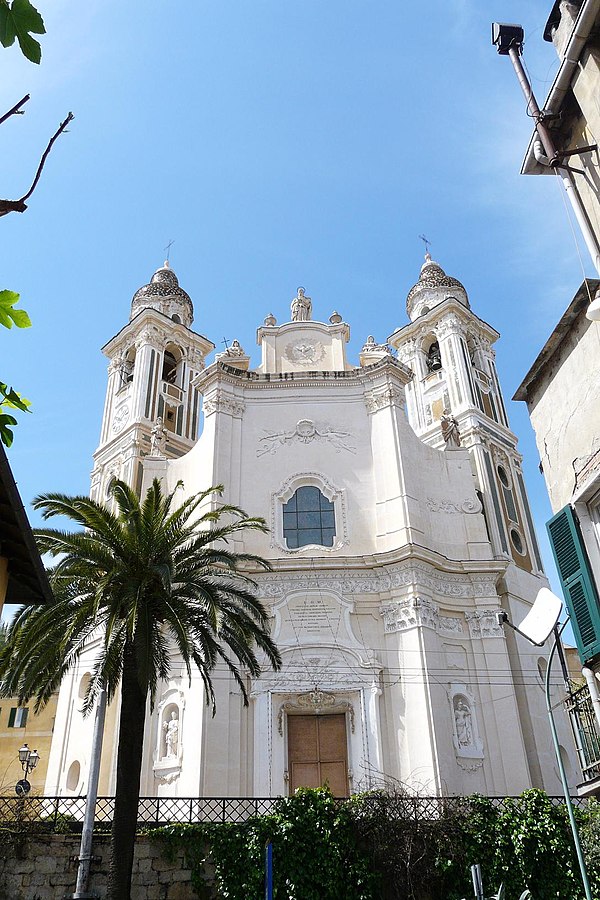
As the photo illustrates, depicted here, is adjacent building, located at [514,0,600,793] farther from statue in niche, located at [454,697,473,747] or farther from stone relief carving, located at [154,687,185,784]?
stone relief carving, located at [154,687,185,784]

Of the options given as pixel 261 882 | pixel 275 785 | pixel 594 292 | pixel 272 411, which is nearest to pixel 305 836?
pixel 261 882

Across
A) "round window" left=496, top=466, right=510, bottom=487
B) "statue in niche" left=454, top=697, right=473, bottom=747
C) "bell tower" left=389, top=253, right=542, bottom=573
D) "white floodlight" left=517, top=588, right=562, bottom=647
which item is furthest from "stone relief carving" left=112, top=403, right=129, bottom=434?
"white floodlight" left=517, top=588, right=562, bottom=647

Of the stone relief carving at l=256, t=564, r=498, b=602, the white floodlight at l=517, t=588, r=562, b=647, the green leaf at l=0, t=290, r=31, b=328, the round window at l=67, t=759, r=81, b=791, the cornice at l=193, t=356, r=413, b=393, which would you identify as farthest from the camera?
the cornice at l=193, t=356, r=413, b=393

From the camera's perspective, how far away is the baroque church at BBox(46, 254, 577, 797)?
21922mm

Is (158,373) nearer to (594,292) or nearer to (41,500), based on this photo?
(41,500)

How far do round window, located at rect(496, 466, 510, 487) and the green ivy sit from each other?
17878 mm

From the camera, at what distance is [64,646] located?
1489cm

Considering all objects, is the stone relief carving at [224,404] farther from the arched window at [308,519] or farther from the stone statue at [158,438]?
the stone statue at [158,438]

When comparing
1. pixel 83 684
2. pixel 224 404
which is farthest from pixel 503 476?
pixel 83 684

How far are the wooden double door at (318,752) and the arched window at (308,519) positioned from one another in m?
5.48

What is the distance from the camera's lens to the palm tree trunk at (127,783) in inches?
540

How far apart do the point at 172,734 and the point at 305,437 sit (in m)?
10.6

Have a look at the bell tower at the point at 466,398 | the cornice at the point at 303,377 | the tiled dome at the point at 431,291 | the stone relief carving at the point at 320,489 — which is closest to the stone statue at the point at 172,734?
the stone relief carving at the point at 320,489

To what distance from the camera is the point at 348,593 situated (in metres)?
24.4
